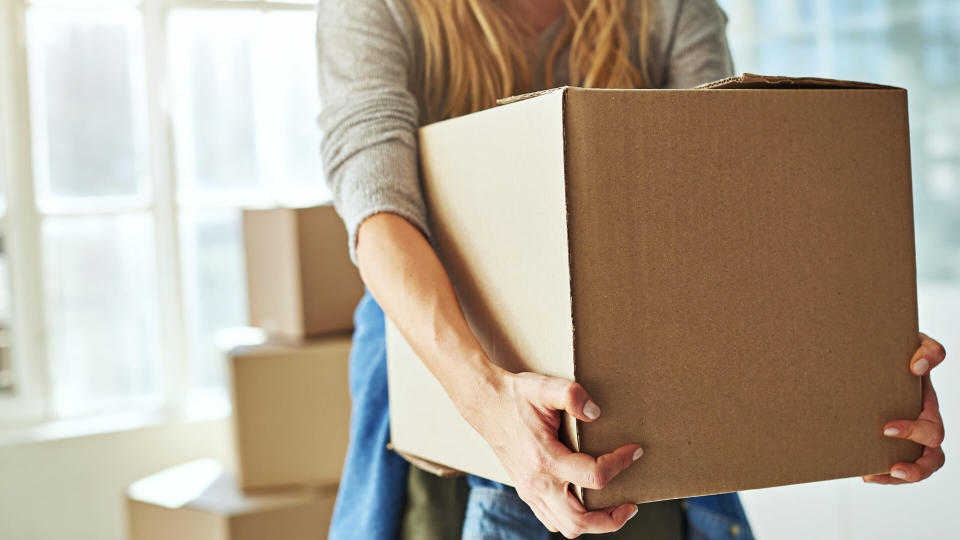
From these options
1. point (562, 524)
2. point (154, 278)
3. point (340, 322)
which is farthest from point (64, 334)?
point (562, 524)

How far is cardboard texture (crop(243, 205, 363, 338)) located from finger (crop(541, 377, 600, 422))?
102cm

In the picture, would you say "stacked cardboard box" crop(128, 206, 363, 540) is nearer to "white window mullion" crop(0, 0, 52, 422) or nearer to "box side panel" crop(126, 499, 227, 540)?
"box side panel" crop(126, 499, 227, 540)

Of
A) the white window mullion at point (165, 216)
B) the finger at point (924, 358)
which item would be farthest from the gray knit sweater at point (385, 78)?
the white window mullion at point (165, 216)

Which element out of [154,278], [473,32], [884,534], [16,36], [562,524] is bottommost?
[884,534]

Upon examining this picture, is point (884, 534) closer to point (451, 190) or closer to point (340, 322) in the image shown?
point (340, 322)

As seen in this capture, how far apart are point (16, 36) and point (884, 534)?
213 cm

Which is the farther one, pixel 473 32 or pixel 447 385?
pixel 473 32

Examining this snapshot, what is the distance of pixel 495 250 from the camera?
0.61 meters

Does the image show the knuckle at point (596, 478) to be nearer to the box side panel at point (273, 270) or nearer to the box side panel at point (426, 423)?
the box side panel at point (426, 423)

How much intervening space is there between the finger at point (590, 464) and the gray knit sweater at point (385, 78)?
0.73 ft

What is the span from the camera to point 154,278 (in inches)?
86.9

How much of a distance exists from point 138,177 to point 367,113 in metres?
1.69

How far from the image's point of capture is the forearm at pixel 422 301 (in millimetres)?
602

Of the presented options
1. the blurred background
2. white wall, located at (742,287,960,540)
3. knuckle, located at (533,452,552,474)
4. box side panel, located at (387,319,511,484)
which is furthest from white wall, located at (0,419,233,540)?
knuckle, located at (533,452,552,474)
